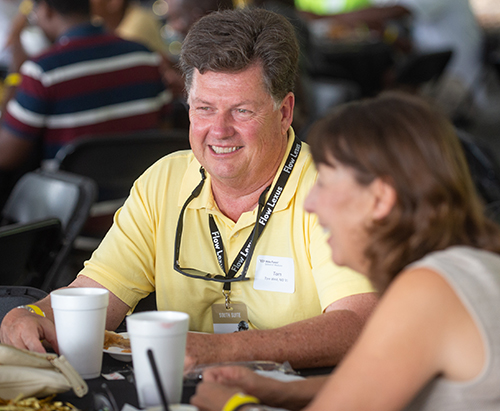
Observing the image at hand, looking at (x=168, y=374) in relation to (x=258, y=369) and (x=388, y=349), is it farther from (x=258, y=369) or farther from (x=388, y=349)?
(x=388, y=349)

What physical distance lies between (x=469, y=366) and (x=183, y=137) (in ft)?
6.66

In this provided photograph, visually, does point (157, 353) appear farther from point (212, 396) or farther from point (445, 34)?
point (445, 34)

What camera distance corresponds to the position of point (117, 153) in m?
2.81

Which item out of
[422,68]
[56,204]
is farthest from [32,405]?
[422,68]

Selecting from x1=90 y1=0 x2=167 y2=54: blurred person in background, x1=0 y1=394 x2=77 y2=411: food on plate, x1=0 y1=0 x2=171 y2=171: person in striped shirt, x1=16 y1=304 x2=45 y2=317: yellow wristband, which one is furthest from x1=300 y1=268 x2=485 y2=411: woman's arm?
x1=90 y1=0 x2=167 y2=54: blurred person in background

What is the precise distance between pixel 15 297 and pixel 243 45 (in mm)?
872

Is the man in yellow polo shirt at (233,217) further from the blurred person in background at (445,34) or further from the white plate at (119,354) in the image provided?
the blurred person in background at (445,34)

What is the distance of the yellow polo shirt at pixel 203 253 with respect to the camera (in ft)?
5.43

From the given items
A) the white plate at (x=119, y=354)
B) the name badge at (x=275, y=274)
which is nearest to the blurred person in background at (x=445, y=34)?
the name badge at (x=275, y=274)

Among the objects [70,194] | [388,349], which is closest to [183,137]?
[70,194]

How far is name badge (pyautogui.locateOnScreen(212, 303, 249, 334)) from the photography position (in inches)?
66.7

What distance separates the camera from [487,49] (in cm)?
774

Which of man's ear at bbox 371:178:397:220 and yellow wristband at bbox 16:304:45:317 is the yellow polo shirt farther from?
man's ear at bbox 371:178:397:220

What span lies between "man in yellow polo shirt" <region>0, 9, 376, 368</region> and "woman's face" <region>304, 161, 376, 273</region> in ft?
1.60
